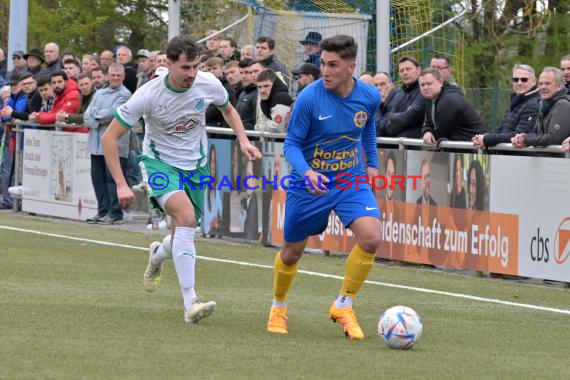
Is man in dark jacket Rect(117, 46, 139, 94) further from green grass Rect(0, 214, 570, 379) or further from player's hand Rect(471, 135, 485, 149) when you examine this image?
player's hand Rect(471, 135, 485, 149)

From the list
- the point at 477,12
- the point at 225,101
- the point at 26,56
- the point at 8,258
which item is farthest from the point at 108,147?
the point at 477,12

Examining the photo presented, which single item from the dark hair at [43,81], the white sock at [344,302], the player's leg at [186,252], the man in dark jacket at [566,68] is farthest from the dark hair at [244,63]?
the white sock at [344,302]

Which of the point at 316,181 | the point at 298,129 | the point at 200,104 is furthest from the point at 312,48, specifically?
the point at 316,181

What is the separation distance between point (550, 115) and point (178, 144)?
4.26 metres

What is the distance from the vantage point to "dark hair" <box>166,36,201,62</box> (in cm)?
961

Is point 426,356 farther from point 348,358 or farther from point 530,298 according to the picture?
point 530,298

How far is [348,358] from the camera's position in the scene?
8109 mm

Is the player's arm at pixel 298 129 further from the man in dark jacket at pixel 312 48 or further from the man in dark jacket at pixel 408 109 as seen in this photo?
the man in dark jacket at pixel 312 48

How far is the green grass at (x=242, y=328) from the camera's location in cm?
762

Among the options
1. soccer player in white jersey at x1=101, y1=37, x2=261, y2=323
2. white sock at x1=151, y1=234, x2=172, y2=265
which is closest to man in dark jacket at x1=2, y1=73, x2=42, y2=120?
white sock at x1=151, y1=234, x2=172, y2=265

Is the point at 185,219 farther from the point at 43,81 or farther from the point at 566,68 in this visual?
the point at 43,81

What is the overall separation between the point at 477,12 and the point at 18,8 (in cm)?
950

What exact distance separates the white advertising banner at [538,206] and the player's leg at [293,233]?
13.3 ft

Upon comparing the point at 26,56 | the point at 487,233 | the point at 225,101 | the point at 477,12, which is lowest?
the point at 487,233
